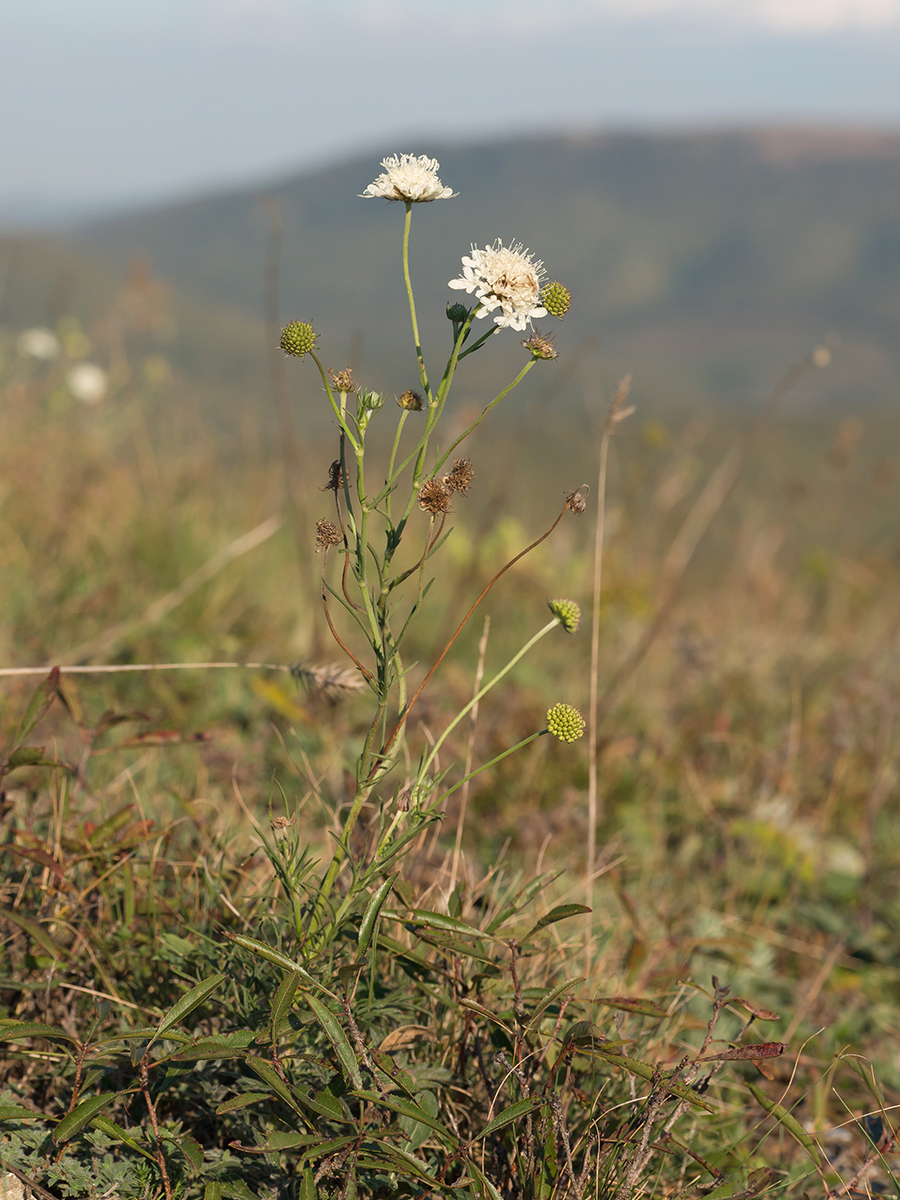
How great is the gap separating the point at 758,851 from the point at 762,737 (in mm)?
856

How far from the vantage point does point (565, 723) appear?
1191 millimetres

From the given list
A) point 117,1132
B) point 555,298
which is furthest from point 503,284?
point 117,1132

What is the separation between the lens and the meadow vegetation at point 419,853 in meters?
1.16

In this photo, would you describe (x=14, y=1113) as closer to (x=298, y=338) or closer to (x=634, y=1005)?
(x=634, y=1005)

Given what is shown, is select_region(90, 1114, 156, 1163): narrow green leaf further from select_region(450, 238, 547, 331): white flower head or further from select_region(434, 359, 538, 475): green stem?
select_region(450, 238, 547, 331): white flower head

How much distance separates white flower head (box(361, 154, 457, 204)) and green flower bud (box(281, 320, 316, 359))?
172 mm

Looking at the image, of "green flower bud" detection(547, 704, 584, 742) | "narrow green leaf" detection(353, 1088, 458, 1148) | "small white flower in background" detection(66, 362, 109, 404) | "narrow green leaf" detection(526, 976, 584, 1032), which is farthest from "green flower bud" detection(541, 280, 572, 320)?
"small white flower in background" detection(66, 362, 109, 404)

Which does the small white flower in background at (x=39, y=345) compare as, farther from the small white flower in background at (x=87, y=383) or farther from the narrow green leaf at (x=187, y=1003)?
the narrow green leaf at (x=187, y=1003)

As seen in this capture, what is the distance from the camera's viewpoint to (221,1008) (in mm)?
1319

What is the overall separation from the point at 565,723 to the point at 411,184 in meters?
0.68

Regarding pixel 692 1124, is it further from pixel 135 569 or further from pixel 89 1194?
pixel 135 569

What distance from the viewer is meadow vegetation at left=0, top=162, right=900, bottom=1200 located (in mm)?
1155

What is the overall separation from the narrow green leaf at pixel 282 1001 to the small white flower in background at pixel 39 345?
4431 mm

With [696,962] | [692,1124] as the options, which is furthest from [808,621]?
[692,1124]
